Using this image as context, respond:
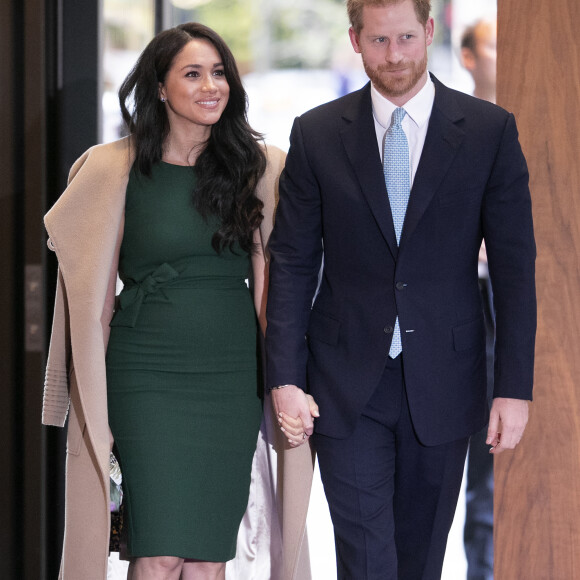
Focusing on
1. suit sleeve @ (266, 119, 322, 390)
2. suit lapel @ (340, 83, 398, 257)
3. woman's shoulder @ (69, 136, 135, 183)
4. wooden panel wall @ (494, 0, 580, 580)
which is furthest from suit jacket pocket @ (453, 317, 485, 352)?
woman's shoulder @ (69, 136, 135, 183)

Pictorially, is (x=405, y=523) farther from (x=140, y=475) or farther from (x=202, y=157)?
(x=202, y=157)

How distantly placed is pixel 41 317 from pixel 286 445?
1.02 metres

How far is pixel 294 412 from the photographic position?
85.2 inches

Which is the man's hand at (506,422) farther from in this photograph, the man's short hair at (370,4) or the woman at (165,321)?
the man's short hair at (370,4)

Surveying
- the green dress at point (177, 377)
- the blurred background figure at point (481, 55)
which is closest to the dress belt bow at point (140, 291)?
the green dress at point (177, 377)

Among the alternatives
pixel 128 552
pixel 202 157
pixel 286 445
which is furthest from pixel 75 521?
pixel 202 157

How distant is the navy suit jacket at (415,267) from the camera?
209cm

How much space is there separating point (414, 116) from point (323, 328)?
0.56 metres

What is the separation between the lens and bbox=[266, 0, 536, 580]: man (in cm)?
209

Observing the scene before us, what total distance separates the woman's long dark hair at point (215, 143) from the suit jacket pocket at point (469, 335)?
66 cm

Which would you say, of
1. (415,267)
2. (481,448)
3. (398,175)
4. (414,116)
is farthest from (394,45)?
(481,448)

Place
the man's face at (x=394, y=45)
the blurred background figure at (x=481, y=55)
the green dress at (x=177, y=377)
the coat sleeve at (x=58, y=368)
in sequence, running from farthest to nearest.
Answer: the blurred background figure at (x=481, y=55) < the coat sleeve at (x=58, y=368) < the green dress at (x=177, y=377) < the man's face at (x=394, y=45)

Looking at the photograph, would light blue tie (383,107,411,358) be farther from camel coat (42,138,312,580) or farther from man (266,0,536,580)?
camel coat (42,138,312,580)

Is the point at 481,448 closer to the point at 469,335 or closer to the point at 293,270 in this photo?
the point at 469,335
